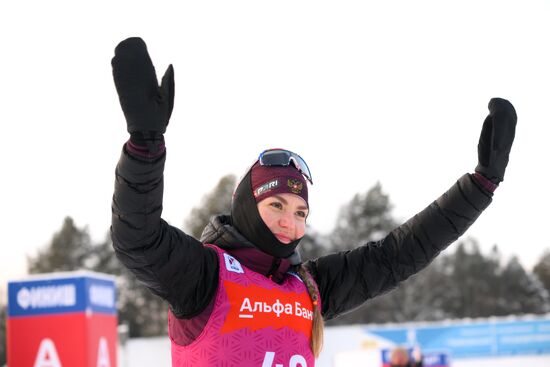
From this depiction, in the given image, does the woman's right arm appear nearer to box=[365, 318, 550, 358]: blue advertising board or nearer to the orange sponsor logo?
the orange sponsor logo

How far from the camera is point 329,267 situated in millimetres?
3324

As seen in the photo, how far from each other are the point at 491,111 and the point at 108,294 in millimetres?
5084

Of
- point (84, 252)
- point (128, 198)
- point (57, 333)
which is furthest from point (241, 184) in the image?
→ point (84, 252)

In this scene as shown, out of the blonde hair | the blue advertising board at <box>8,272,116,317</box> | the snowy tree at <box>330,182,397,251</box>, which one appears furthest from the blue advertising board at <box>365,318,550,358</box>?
the snowy tree at <box>330,182,397,251</box>

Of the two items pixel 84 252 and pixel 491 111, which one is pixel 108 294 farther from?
pixel 84 252

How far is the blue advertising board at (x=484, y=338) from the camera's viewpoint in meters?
21.5

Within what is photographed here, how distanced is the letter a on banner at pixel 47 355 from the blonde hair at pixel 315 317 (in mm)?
4484

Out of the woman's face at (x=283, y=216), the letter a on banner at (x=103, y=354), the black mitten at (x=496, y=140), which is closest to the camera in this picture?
the woman's face at (x=283, y=216)

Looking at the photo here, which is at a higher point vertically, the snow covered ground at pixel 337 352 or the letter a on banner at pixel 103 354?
the snow covered ground at pixel 337 352

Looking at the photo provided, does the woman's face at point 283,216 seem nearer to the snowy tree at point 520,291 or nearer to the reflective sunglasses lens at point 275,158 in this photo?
the reflective sunglasses lens at point 275,158

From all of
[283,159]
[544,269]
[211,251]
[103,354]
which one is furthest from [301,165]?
[544,269]

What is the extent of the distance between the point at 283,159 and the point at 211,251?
18.3 inches

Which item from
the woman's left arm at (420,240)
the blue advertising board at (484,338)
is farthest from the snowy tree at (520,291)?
the woman's left arm at (420,240)

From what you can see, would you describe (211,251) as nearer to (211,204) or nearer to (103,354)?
(103,354)
